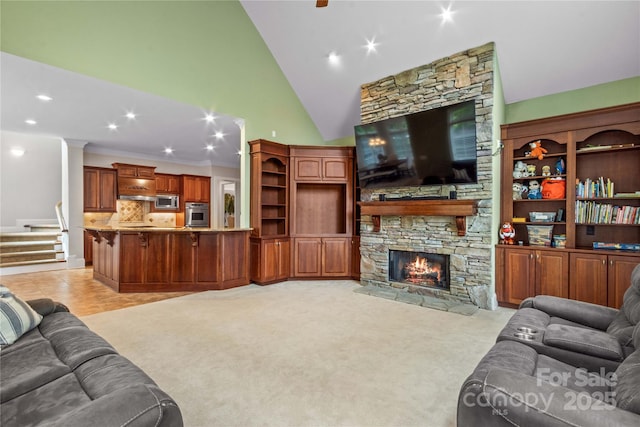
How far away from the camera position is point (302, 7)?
4.55 m

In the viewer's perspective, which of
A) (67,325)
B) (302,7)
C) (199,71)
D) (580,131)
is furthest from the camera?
(199,71)

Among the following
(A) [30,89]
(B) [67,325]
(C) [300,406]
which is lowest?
(C) [300,406]

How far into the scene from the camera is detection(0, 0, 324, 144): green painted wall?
348 cm

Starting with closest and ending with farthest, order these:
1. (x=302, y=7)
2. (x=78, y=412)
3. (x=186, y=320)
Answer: (x=78, y=412) < (x=186, y=320) < (x=302, y=7)

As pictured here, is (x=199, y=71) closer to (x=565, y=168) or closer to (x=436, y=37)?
(x=436, y=37)

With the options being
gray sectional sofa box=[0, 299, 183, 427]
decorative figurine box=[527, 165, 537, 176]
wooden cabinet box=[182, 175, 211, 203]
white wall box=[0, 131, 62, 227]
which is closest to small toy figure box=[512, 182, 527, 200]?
decorative figurine box=[527, 165, 537, 176]

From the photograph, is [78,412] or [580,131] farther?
[580,131]

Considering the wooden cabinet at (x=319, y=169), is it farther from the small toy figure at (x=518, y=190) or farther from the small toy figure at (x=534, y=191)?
the small toy figure at (x=534, y=191)

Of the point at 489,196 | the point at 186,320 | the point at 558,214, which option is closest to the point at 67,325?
the point at 186,320

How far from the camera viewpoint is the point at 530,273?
398 centimetres

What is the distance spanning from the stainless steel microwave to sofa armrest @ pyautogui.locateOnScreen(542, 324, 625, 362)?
8921 mm

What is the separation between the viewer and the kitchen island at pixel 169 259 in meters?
4.80

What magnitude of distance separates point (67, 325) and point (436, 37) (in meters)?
4.80

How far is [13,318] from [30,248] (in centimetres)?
651
